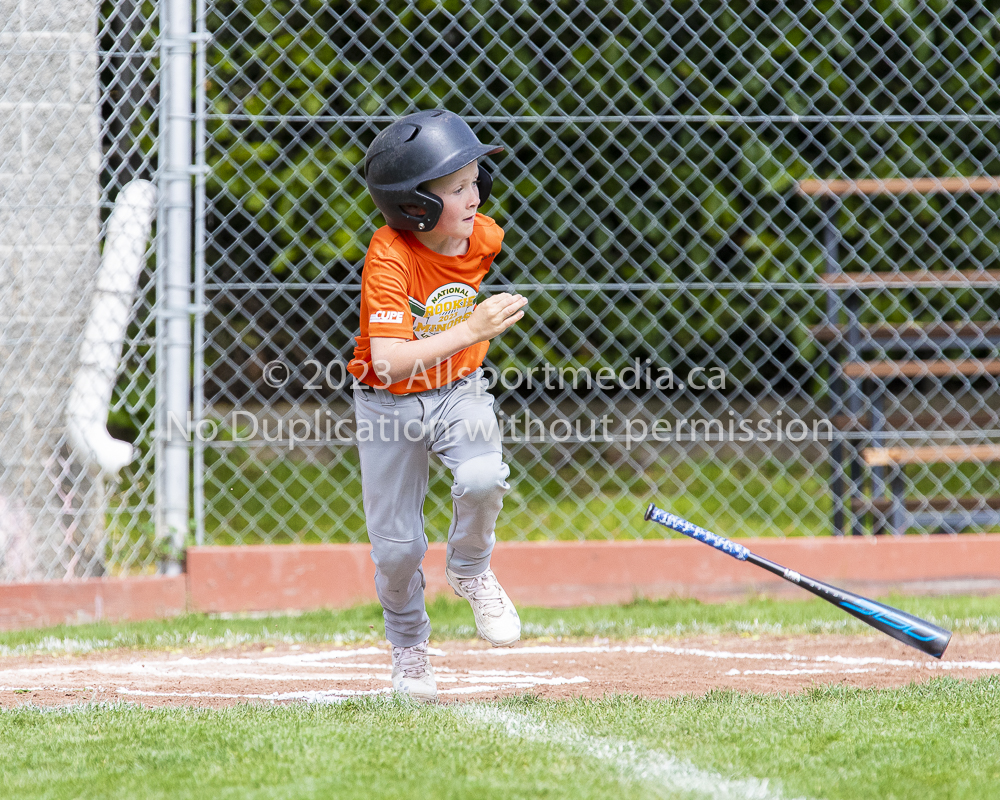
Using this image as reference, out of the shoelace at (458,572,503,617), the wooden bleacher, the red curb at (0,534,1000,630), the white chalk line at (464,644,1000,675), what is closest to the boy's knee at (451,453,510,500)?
the shoelace at (458,572,503,617)

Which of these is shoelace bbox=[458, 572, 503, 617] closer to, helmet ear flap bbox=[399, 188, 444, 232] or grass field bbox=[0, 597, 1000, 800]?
grass field bbox=[0, 597, 1000, 800]

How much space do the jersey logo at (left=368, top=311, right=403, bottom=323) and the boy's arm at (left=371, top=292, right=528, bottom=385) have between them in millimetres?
44

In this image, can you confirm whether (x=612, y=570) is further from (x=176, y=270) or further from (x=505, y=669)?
(x=176, y=270)

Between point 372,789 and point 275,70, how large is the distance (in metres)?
3.58

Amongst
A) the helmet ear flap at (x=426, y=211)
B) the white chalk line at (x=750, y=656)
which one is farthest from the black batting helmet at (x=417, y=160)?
the white chalk line at (x=750, y=656)

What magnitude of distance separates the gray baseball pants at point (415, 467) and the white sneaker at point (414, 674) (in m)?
0.14

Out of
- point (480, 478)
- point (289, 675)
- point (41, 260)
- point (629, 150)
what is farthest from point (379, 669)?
point (629, 150)

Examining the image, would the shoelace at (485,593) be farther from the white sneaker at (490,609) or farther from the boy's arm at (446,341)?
the boy's arm at (446,341)

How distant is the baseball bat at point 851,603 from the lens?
285 centimetres

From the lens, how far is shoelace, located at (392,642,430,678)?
2861 millimetres

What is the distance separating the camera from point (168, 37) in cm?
404

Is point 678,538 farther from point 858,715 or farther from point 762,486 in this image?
point 858,715

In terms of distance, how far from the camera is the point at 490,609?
2.89m

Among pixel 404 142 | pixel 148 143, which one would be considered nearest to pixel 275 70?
pixel 148 143
